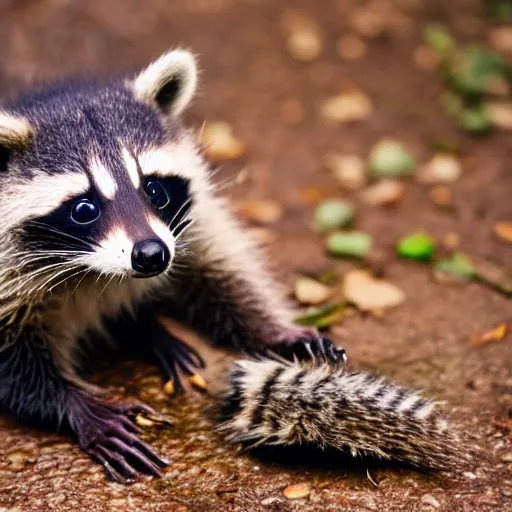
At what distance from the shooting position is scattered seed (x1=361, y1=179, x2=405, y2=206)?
4.34 metres

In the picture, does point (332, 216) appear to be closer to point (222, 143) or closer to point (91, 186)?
point (222, 143)

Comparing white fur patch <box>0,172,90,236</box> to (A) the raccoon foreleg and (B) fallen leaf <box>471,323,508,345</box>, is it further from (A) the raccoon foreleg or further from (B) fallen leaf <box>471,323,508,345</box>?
(B) fallen leaf <box>471,323,508,345</box>

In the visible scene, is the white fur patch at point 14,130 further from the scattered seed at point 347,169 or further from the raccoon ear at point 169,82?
the scattered seed at point 347,169

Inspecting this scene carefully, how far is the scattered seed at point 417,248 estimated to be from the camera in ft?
12.6

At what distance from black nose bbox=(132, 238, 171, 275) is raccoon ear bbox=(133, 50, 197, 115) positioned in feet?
2.57

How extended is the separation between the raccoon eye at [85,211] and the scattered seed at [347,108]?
2.72 m

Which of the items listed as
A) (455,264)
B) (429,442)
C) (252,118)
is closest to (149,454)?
(429,442)

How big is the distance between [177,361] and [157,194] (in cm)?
74

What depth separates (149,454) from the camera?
271 centimetres

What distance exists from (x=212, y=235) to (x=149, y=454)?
982mm

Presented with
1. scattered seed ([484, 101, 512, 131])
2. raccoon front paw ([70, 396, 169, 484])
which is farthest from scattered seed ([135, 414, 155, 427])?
scattered seed ([484, 101, 512, 131])

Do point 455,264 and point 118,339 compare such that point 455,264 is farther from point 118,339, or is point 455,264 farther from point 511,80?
point 511,80

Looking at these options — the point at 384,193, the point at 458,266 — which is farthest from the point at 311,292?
the point at 384,193

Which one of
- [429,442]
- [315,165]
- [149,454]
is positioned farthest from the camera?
[315,165]
